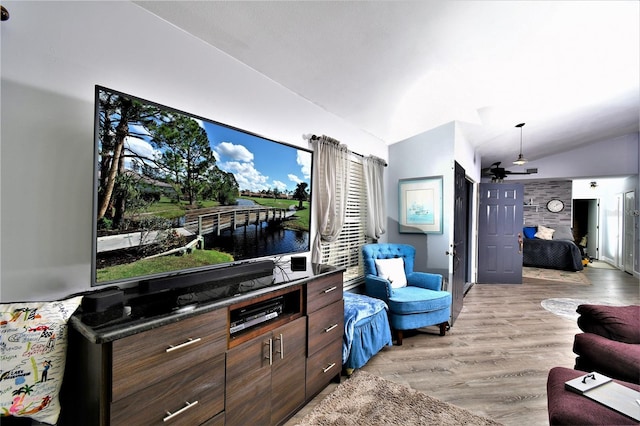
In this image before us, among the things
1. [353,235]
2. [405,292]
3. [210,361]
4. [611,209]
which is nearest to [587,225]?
[611,209]

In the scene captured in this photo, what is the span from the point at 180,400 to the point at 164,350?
0.25 meters

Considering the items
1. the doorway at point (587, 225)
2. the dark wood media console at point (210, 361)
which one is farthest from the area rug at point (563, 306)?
the doorway at point (587, 225)

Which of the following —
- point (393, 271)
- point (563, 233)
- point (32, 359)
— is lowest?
point (393, 271)

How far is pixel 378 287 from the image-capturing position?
3072 mm

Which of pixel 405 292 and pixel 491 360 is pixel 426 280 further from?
pixel 491 360

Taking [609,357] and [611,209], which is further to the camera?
[611,209]

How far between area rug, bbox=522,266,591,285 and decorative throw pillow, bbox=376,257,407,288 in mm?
4485

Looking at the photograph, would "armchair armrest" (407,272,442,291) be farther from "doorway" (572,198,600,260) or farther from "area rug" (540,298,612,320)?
"doorway" (572,198,600,260)

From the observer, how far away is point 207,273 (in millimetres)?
1703

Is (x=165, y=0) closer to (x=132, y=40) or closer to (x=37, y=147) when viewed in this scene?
(x=132, y=40)

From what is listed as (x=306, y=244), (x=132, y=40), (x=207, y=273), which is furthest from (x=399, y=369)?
(x=132, y=40)

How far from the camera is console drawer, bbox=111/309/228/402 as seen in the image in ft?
3.43

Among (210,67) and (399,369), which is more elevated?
(210,67)

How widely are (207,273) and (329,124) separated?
6.44 feet
